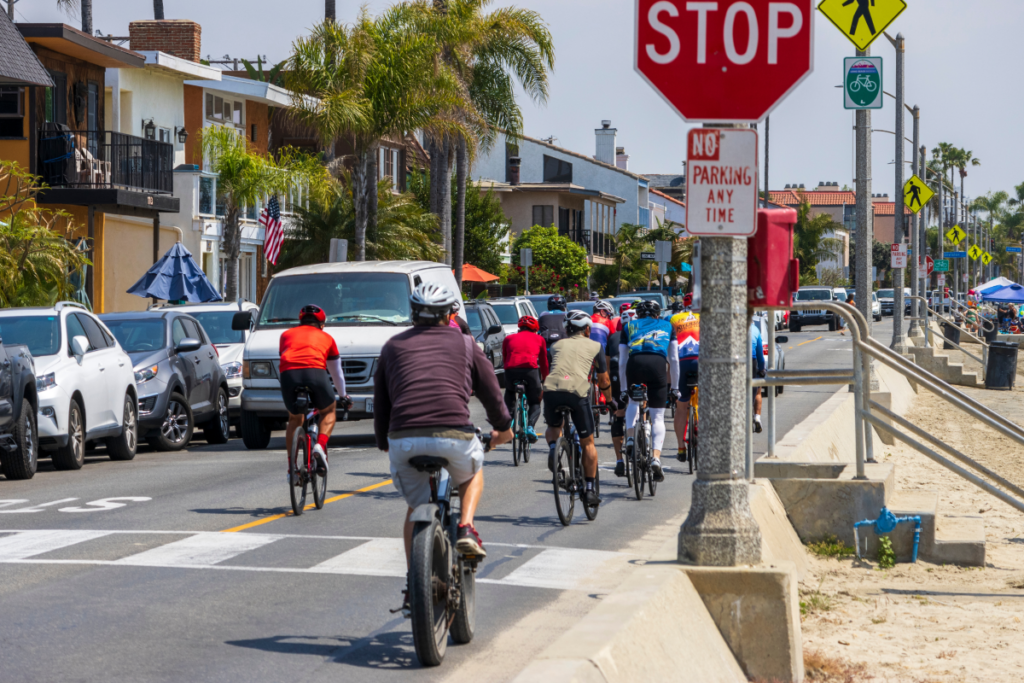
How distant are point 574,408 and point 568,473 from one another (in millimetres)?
587

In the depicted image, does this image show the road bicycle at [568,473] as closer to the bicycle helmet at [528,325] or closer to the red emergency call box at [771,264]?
the bicycle helmet at [528,325]

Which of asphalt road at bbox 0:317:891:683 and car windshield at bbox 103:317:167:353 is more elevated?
car windshield at bbox 103:317:167:353

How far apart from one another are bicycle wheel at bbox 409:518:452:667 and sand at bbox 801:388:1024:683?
1.94m

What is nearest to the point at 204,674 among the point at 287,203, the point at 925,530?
the point at 925,530

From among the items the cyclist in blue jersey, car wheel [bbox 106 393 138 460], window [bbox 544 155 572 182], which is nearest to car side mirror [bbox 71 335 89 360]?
car wheel [bbox 106 393 138 460]

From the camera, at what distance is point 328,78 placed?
36.1m

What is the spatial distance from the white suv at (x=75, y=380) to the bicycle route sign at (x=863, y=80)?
9.04 metres

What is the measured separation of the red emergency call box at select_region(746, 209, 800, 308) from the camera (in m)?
7.61

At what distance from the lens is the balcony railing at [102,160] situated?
106 feet

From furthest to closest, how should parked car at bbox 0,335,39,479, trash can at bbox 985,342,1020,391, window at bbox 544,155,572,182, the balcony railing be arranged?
window at bbox 544,155,572,182 → the balcony railing → trash can at bbox 985,342,1020,391 → parked car at bbox 0,335,39,479

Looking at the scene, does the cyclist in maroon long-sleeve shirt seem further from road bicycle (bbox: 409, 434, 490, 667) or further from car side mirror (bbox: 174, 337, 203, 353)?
road bicycle (bbox: 409, 434, 490, 667)

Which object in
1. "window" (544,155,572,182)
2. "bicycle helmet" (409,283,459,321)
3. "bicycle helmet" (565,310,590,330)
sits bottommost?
"bicycle helmet" (565,310,590,330)

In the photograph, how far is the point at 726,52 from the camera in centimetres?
660

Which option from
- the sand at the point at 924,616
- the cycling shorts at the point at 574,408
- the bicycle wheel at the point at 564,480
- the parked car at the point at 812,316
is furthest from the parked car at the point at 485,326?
the parked car at the point at 812,316
